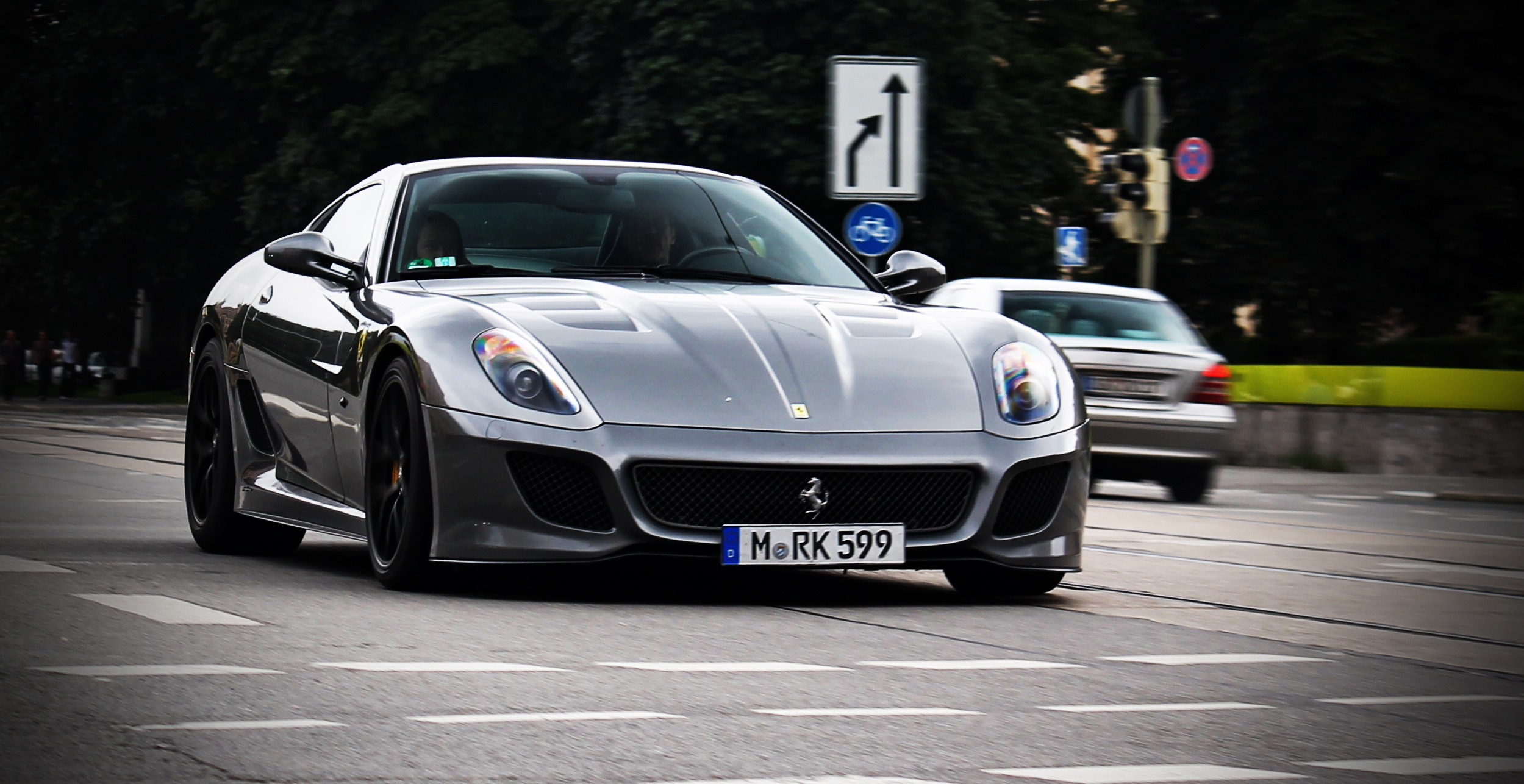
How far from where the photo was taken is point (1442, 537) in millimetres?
12844

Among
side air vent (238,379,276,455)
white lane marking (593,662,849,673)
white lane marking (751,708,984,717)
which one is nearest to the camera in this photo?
white lane marking (751,708,984,717)

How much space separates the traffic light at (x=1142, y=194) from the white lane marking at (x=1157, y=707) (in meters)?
18.2

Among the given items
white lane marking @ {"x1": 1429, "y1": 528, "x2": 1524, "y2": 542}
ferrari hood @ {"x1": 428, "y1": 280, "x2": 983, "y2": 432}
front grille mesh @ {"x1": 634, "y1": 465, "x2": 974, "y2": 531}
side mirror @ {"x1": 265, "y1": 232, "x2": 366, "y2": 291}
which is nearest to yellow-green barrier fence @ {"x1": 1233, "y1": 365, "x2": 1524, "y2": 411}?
white lane marking @ {"x1": 1429, "y1": 528, "x2": 1524, "y2": 542}

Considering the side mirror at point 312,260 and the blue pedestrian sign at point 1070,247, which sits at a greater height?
the side mirror at point 312,260

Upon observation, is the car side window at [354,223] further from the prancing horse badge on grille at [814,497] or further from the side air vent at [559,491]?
the prancing horse badge on grille at [814,497]

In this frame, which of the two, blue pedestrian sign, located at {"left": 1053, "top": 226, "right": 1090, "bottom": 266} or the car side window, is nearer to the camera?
the car side window

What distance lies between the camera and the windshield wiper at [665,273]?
7.82m

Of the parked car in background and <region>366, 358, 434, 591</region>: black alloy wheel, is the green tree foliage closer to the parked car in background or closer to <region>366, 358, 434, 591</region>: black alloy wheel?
the parked car in background

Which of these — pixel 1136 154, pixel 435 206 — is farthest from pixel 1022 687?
pixel 1136 154

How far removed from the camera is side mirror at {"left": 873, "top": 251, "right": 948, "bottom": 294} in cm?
823

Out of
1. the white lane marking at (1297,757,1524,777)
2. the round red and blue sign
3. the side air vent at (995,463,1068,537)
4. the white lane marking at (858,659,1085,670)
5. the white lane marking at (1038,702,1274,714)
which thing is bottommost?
the white lane marking at (858,659,1085,670)

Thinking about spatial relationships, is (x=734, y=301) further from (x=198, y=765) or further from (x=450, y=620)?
(x=198, y=765)

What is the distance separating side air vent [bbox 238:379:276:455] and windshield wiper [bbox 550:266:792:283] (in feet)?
4.78

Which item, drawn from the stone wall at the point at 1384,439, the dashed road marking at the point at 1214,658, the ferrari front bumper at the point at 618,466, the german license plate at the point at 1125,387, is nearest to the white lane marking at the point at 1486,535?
the german license plate at the point at 1125,387
